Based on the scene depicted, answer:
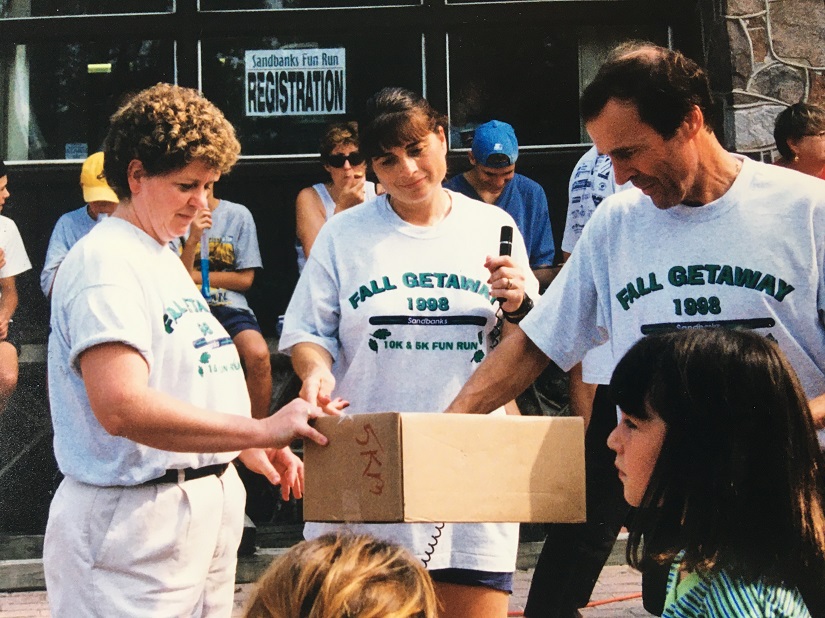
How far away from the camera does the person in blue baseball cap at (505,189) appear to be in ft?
19.9

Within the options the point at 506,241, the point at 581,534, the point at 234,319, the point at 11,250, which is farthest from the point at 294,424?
the point at 11,250

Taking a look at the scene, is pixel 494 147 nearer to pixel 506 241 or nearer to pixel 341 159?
pixel 341 159

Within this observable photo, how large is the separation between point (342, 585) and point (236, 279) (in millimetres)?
4847

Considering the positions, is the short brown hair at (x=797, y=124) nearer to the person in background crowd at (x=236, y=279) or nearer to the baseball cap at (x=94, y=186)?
the person in background crowd at (x=236, y=279)

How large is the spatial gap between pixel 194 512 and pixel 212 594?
0.29 m

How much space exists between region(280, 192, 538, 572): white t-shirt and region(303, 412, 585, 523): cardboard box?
765 mm

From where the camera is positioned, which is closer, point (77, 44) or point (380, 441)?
point (380, 441)

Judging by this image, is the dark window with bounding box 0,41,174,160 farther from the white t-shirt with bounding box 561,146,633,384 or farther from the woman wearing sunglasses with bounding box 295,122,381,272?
the white t-shirt with bounding box 561,146,633,384

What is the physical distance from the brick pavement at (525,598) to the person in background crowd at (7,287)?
113 centimetres

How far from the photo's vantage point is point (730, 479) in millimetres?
2283

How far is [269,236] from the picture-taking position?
798 cm

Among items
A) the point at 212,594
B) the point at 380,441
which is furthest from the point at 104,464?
the point at 380,441

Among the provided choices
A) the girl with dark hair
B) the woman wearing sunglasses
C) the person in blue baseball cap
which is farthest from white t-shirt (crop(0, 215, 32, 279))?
the girl with dark hair

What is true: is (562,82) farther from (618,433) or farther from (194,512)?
(618,433)
